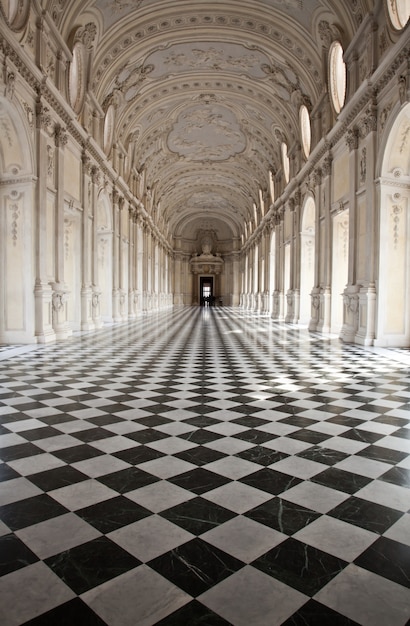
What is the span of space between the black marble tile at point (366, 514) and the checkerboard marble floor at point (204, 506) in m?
0.01

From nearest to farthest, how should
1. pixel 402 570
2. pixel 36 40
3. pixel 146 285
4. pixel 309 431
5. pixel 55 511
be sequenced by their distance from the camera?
pixel 402 570 → pixel 55 511 → pixel 309 431 → pixel 36 40 → pixel 146 285

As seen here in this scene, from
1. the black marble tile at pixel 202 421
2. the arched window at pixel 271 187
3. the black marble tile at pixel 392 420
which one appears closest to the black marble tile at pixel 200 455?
the black marble tile at pixel 202 421

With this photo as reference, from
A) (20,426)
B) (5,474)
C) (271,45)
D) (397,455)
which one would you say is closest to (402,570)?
(397,455)

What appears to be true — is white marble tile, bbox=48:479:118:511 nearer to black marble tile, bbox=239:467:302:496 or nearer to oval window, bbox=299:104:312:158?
black marble tile, bbox=239:467:302:496

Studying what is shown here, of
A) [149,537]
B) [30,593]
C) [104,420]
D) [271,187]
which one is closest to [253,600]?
[149,537]

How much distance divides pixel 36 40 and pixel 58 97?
150 cm

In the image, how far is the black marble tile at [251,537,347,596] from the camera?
2.10 meters

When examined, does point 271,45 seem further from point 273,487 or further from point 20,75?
point 273,487

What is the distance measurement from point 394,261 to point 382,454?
932 centimetres

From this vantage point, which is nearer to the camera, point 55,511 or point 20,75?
point 55,511

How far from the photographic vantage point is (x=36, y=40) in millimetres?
12000

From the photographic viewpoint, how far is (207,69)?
2106cm

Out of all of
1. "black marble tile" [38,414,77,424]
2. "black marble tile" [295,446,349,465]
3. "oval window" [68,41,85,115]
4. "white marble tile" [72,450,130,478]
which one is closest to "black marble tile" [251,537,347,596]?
"black marble tile" [295,446,349,465]

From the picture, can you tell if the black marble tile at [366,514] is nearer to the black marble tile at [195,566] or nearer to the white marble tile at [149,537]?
the black marble tile at [195,566]
